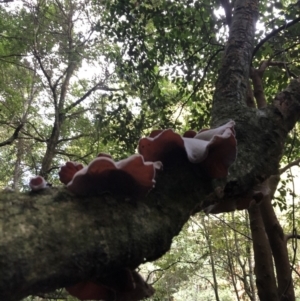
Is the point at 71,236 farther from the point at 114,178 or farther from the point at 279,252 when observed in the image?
the point at 279,252

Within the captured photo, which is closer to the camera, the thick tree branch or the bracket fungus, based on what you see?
the bracket fungus

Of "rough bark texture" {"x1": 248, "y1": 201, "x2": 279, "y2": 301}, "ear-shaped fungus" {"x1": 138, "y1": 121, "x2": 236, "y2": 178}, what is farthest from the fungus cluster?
"rough bark texture" {"x1": 248, "y1": 201, "x2": 279, "y2": 301}

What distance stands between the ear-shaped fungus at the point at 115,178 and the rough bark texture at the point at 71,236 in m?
0.02

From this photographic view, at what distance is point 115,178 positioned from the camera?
29.3 inches

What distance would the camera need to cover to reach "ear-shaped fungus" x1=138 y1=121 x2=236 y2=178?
851mm

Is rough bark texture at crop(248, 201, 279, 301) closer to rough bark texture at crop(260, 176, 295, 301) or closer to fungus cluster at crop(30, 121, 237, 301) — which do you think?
rough bark texture at crop(260, 176, 295, 301)

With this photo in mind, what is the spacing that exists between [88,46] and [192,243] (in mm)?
4464

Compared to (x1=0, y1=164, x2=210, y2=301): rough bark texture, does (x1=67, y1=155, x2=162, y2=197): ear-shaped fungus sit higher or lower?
higher

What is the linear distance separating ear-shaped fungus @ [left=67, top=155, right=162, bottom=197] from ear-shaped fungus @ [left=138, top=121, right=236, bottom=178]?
0.12m

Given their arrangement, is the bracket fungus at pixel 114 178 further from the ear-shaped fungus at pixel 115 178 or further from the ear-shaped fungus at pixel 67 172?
the ear-shaped fungus at pixel 67 172

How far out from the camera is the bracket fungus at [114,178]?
0.71 meters

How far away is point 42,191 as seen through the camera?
67 cm

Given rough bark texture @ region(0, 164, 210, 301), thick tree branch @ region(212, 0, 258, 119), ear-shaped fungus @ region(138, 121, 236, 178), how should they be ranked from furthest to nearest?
thick tree branch @ region(212, 0, 258, 119) < ear-shaped fungus @ region(138, 121, 236, 178) < rough bark texture @ region(0, 164, 210, 301)

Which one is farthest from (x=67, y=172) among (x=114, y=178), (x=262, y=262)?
(x=262, y=262)
